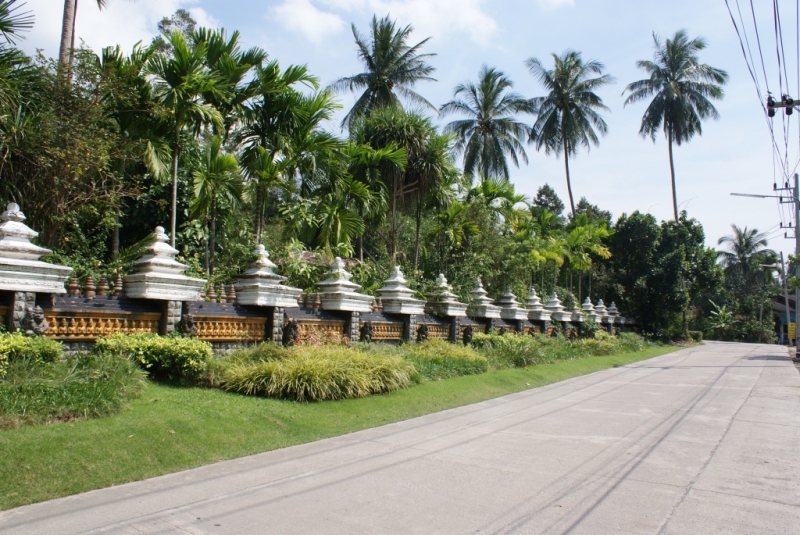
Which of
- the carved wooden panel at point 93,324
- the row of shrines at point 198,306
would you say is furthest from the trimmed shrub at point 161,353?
the row of shrines at point 198,306

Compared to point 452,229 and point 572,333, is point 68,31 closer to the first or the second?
point 452,229

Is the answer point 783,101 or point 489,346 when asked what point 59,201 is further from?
point 783,101

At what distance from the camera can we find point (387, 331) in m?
15.7

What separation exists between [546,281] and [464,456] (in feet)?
97.4

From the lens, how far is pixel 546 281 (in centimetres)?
3575

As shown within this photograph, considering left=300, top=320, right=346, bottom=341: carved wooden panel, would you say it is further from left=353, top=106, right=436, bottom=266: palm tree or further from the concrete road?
left=353, top=106, right=436, bottom=266: palm tree

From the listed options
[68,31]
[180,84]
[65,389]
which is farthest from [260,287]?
[68,31]

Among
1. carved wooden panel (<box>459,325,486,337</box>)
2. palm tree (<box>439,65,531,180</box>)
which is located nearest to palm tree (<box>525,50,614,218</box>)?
palm tree (<box>439,65,531,180</box>)

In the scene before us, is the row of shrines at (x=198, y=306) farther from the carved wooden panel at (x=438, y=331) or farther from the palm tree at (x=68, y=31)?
the palm tree at (x=68, y=31)

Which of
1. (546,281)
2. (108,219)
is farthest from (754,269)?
(108,219)

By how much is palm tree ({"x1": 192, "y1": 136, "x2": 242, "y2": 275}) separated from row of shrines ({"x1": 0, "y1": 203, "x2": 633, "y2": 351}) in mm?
1957

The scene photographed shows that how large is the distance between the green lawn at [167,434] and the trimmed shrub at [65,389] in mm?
176

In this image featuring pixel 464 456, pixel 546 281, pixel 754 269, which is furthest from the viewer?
pixel 754 269

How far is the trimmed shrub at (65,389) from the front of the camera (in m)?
6.32
